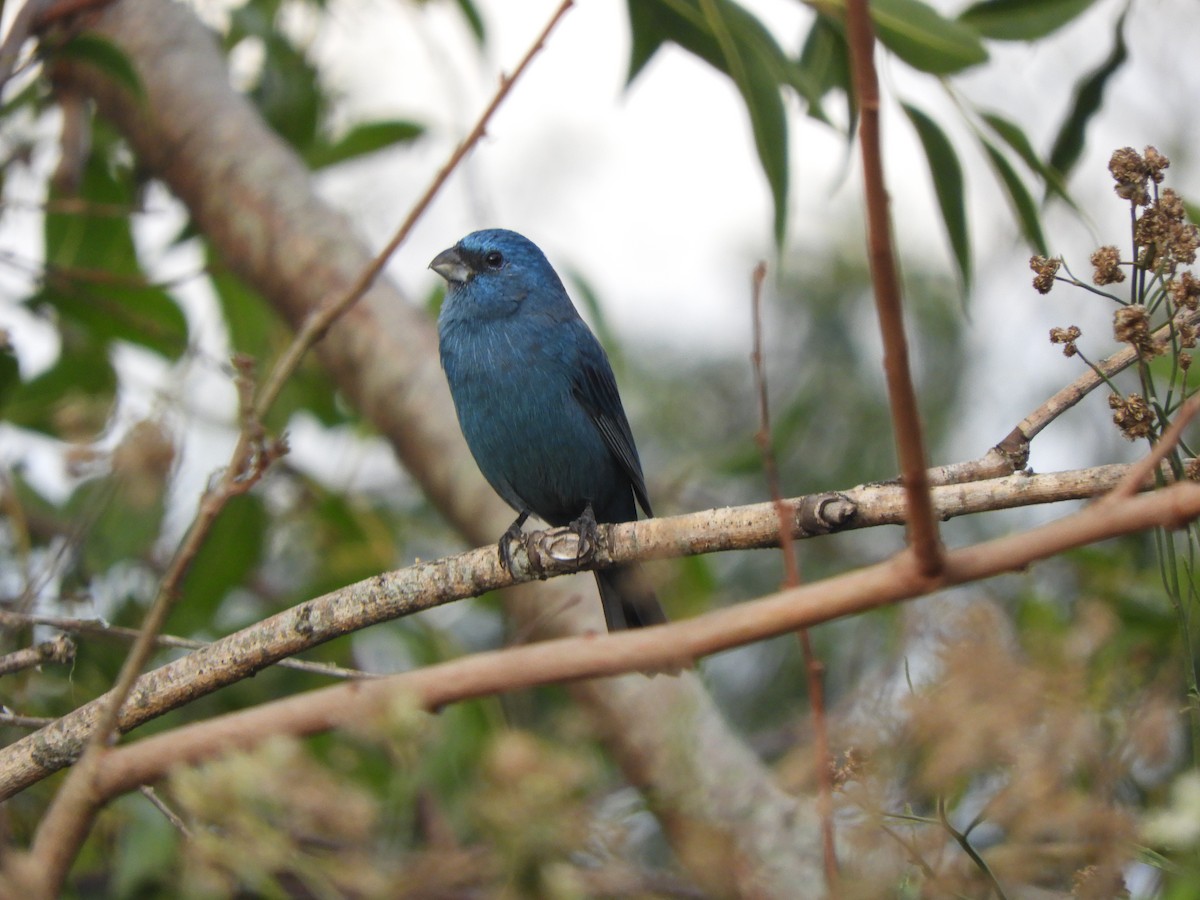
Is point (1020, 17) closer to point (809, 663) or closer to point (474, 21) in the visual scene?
point (474, 21)

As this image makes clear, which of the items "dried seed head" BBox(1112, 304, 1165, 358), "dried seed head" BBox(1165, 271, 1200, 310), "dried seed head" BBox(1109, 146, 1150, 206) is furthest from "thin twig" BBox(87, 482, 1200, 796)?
"dried seed head" BBox(1109, 146, 1150, 206)

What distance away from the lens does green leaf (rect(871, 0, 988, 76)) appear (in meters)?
3.79

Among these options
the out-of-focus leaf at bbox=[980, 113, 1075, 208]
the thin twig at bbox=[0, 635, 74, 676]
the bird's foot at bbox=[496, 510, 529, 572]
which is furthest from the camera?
the out-of-focus leaf at bbox=[980, 113, 1075, 208]

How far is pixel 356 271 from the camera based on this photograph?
5.15 meters

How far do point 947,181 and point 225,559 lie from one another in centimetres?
319

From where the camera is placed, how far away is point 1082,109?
4309mm

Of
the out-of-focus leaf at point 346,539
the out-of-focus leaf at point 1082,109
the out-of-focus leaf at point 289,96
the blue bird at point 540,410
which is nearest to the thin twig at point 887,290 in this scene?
the blue bird at point 540,410

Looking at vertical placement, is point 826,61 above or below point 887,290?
above

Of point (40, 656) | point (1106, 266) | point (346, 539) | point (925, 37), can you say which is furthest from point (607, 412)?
point (1106, 266)

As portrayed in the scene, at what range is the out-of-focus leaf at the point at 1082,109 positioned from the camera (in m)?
4.19

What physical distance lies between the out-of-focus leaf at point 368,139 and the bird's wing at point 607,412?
1681 mm

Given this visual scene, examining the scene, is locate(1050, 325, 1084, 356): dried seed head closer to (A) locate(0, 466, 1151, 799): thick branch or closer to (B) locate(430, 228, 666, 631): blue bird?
(A) locate(0, 466, 1151, 799): thick branch

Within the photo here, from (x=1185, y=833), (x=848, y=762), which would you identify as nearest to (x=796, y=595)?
(x=1185, y=833)

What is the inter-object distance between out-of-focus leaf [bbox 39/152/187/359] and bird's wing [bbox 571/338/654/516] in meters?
1.64
